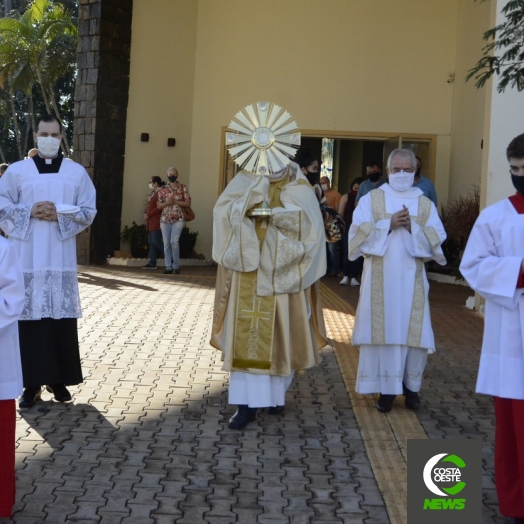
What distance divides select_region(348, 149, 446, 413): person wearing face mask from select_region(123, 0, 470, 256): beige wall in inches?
483

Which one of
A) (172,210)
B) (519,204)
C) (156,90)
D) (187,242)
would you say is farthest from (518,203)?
A: (156,90)

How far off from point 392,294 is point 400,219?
1.83 ft

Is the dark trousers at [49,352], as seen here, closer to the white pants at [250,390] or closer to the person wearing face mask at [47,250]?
the person wearing face mask at [47,250]

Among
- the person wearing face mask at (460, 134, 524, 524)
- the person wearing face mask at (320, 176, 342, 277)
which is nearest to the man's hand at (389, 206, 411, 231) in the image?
the person wearing face mask at (460, 134, 524, 524)

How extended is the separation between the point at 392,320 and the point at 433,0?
13581 millimetres

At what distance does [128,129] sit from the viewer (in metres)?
18.5

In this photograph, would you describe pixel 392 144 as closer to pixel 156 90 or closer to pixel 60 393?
pixel 156 90

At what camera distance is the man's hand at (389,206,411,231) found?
6.72 meters

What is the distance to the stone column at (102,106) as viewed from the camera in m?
17.6

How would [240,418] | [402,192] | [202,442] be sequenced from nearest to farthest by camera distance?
[202,442]
[240,418]
[402,192]

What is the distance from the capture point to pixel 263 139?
639 cm

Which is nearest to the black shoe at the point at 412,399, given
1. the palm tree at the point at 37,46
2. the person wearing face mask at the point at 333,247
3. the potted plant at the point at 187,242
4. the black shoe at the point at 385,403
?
the black shoe at the point at 385,403

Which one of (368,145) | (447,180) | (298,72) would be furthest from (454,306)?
(368,145)

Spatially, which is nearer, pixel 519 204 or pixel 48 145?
pixel 519 204
